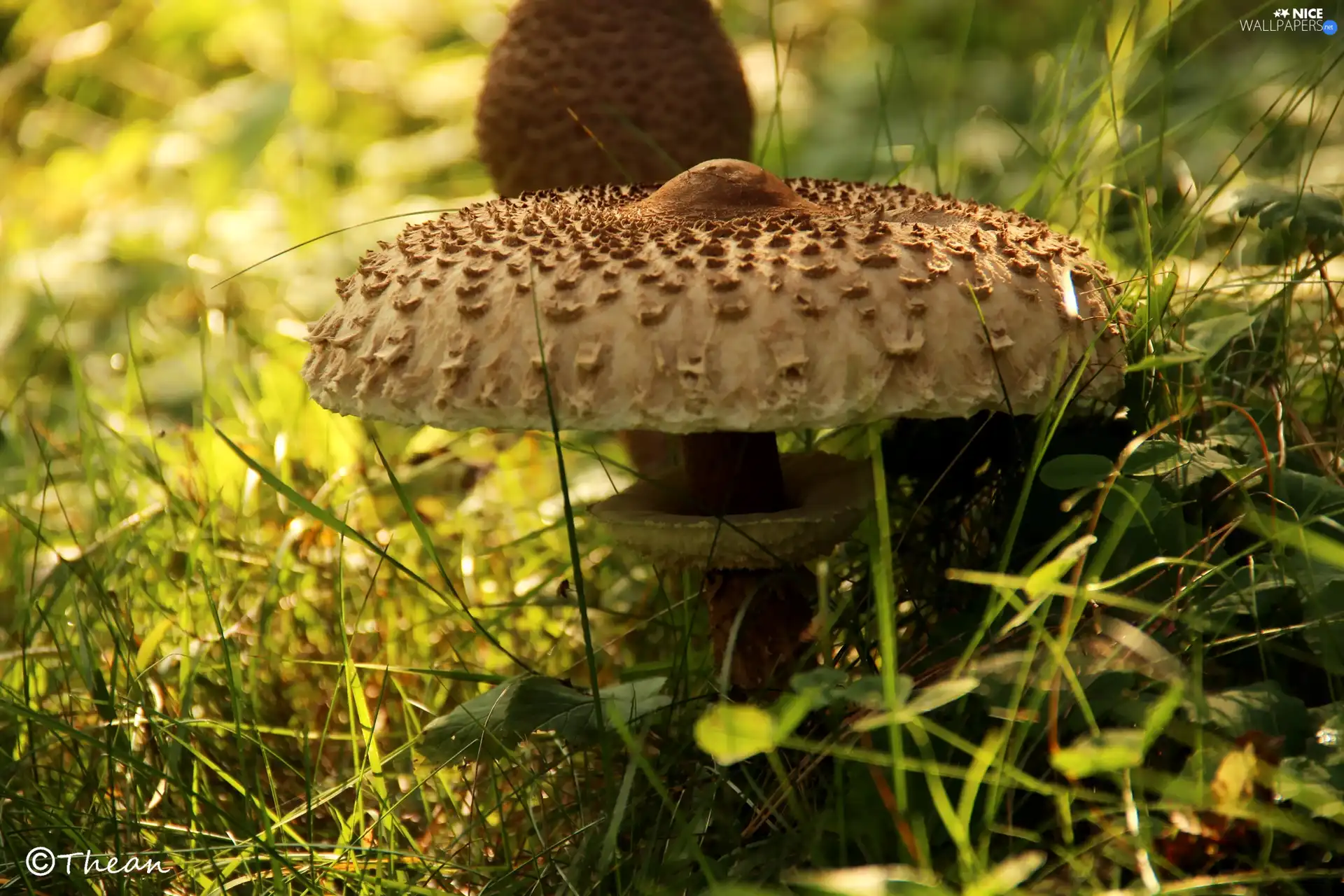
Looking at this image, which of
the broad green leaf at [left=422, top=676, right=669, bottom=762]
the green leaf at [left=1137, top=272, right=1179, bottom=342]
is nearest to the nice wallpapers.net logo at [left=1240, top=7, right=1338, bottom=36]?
the green leaf at [left=1137, top=272, right=1179, bottom=342]

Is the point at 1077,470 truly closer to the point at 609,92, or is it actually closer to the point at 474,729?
the point at 474,729

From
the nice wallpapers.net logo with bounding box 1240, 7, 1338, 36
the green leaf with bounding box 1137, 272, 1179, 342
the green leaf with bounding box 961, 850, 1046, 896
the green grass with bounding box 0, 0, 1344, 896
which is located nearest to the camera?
the green leaf with bounding box 961, 850, 1046, 896

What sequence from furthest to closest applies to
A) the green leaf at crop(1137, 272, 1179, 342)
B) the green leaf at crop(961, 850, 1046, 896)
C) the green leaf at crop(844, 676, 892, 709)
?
the green leaf at crop(1137, 272, 1179, 342) → the green leaf at crop(844, 676, 892, 709) → the green leaf at crop(961, 850, 1046, 896)

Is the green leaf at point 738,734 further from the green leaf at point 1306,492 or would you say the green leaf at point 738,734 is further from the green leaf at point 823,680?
the green leaf at point 1306,492

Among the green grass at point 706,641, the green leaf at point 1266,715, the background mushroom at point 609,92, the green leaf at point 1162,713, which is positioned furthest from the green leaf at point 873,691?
the background mushroom at point 609,92

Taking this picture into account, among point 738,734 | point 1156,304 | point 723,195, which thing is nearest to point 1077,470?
point 1156,304

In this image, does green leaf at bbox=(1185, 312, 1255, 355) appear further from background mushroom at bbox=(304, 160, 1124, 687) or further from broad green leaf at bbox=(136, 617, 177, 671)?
broad green leaf at bbox=(136, 617, 177, 671)
